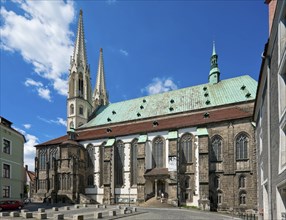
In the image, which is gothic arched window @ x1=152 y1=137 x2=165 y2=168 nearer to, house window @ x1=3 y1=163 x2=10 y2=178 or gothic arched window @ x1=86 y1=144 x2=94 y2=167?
gothic arched window @ x1=86 y1=144 x2=94 y2=167

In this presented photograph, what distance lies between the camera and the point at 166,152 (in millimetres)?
40594

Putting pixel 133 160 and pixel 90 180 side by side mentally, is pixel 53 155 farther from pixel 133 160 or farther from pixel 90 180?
pixel 133 160

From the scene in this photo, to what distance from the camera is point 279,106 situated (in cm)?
1003

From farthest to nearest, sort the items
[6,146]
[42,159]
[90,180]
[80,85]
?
1. [80,85]
2. [42,159]
3. [90,180]
4. [6,146]

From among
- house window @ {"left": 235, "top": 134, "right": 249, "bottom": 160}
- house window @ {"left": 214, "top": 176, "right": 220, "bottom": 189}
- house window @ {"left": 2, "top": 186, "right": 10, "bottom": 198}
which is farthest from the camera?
house window @ {"left": 214, "top": 176, "right": 220, "bottom": 189}

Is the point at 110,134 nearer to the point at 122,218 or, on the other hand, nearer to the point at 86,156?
the point at 86,156

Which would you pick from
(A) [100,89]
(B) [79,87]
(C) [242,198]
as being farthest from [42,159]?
(C) [242,198]

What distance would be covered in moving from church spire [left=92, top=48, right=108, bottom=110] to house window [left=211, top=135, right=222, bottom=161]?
37142 mm

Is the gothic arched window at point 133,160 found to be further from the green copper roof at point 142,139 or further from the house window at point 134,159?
the green copper roof at point 142,139

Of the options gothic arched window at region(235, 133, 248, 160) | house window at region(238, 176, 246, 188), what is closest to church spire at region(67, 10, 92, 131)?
gothic arched window at region(235, 133, 248, 160)

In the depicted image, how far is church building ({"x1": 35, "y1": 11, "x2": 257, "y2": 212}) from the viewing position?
35.3 metres

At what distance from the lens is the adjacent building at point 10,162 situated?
31.3m

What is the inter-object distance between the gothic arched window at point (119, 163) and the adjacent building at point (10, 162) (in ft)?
47.3

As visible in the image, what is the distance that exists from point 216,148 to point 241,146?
3268mm
